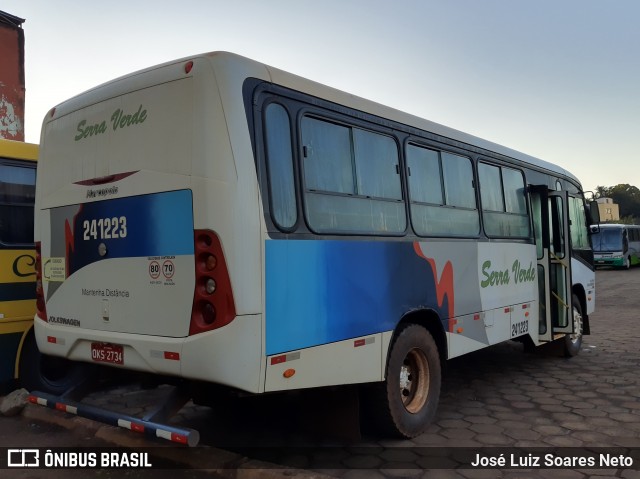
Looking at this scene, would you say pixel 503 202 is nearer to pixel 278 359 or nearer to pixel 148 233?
pixel 278 359

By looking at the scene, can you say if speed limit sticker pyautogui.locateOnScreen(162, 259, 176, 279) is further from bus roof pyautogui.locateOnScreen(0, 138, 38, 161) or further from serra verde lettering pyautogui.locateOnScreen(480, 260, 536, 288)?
serra verde lettering pyautogui.locateOnScreen(480, 260, 536, 288)

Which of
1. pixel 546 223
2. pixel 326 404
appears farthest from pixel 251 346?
pixel 546 223

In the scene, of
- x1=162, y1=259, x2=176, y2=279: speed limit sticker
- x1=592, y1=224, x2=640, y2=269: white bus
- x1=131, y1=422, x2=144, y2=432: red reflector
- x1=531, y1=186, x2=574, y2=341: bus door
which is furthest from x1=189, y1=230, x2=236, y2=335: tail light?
x1=592, y1=224, x2=640, y2=269: white bus

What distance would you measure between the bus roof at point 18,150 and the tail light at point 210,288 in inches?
142

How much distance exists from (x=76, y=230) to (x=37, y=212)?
27.2 inches

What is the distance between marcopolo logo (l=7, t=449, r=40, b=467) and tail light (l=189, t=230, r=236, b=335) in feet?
6.93

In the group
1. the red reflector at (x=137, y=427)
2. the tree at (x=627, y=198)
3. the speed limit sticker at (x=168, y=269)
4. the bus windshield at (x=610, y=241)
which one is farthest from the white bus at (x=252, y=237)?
the tree at (x=627, y=198)

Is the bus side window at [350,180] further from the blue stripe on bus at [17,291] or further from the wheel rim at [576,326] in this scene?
the wheel rim at [576,326]

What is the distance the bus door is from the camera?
7605 mm

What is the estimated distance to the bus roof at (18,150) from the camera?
6039 mm

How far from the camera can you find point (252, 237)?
3.53 m

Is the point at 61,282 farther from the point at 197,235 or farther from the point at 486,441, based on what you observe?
the point at 486,441

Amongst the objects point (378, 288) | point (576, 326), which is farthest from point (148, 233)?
point (576, 326)

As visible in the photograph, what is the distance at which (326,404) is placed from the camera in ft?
14.9
